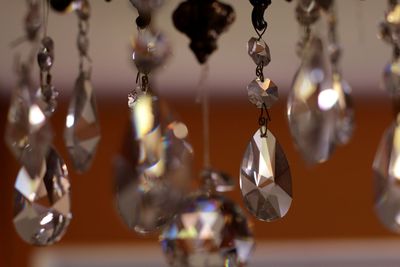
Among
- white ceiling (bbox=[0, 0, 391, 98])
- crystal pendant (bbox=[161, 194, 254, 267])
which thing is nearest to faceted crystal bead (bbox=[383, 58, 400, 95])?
crystal pendant (bbox=[161, 194, 254, 267])

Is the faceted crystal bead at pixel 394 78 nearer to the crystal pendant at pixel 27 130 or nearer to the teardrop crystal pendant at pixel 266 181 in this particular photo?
the teardrop crystal pendant at pixel 266 181

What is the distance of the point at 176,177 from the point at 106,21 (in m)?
1.21

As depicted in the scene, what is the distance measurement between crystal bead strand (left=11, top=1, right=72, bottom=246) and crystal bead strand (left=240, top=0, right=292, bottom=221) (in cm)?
11

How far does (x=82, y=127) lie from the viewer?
41 centimetres

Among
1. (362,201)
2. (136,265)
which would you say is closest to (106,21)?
(136,265)

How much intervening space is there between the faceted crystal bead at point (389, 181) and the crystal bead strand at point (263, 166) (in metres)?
0.06

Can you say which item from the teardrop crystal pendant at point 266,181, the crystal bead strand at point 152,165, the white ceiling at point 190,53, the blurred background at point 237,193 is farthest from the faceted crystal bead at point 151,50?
the blurred background at point 237,193

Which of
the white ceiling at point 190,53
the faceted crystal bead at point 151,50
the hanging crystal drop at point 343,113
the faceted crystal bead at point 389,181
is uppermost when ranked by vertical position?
the faceted crystal bead at point 151,50

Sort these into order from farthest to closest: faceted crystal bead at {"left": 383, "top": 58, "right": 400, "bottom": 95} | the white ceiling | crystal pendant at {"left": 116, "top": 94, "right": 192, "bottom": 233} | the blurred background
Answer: the blurred background → the white ceiling → faceted crystal bead at {"left": 383, "top": 58, "right": 400, "bottom": 95} → crystal pendant at {"left": 116, "top": 94, "right": 192, "bottom": 233}

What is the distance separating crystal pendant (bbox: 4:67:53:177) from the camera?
41 cm

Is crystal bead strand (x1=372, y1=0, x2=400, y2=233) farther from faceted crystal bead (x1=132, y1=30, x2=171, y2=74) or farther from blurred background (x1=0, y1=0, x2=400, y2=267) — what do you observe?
blurred background (x1=0, y1=0, x2=400, y2=267)

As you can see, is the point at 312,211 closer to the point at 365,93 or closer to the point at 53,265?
the point at 365,93

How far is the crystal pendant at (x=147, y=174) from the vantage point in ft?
1.05

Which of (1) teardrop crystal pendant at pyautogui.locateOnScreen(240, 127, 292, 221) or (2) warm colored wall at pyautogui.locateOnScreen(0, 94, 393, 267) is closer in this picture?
(1) teardrop crystal pendant at pyautogui.locateOnScreen(240, 127, 292, 221)
